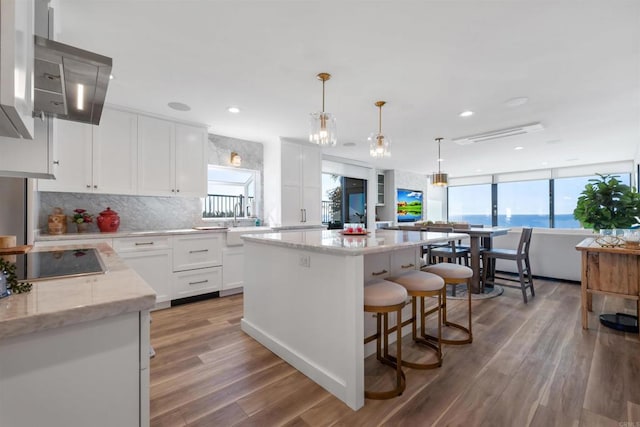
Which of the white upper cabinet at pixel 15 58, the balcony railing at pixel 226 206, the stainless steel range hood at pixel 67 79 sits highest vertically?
the stainless steel range hood at pixel 67 79

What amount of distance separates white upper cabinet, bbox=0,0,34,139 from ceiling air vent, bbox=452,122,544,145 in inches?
196

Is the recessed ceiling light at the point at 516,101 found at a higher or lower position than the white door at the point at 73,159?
higher

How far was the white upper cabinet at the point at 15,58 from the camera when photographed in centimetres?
56

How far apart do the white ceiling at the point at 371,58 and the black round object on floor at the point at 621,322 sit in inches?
90.4

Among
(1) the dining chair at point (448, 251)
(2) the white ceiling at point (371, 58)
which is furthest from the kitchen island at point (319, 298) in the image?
(1) the dining chair at point (448, 251)

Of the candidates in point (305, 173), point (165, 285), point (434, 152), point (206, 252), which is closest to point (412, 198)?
point (434, 152)

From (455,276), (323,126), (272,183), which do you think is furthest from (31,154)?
(272,183)

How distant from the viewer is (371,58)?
2.26 metres

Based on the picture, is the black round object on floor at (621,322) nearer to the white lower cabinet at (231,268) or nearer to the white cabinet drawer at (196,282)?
the white lower cabinet at (231,268)

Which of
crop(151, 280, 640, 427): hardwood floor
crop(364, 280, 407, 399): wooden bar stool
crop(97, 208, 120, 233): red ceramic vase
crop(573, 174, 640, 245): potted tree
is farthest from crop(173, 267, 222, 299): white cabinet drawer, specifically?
crop(573, 174, 640, 245): potted tree

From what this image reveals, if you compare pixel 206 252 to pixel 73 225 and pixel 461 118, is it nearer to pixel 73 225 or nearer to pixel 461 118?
pixel 73 225

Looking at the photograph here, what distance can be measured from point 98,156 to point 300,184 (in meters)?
2.75

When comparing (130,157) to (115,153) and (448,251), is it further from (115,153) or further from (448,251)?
(448,251)

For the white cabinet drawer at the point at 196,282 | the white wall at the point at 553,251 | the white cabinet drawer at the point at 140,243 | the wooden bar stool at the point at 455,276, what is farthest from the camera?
the white wall at the point at 553,251
